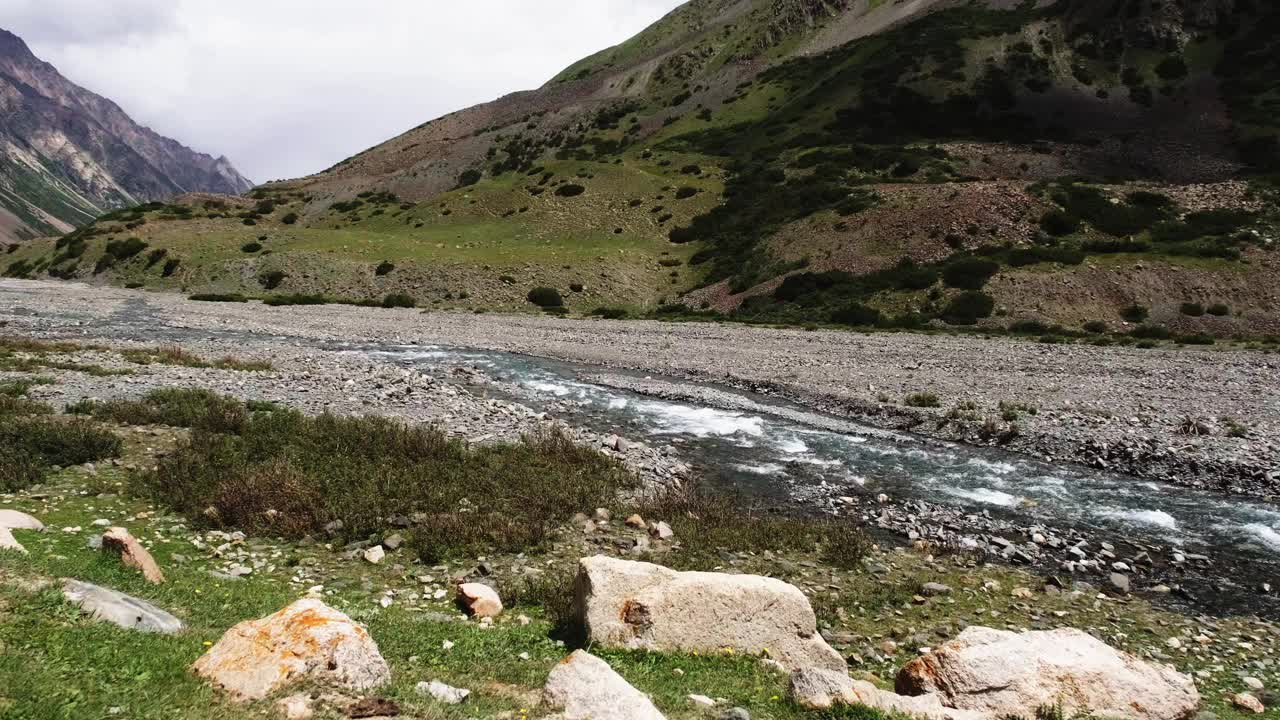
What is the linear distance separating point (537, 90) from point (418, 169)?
74.4 metres

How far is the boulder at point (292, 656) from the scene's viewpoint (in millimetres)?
5820

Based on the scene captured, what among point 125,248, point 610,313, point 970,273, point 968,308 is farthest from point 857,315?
point 125,248

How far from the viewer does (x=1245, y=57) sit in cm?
9738

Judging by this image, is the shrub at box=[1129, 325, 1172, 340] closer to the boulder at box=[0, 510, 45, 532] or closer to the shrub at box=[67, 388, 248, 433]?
the shrub at box=[67, 388, 248, 433]

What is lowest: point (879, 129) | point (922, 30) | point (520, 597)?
point (520, 597)

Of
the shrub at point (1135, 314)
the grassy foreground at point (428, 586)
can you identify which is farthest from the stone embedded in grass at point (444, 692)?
the shrub at point (1135, 314)

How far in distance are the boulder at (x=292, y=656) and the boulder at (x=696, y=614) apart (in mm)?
2841

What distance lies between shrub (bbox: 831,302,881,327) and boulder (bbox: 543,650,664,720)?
4477 centimetres

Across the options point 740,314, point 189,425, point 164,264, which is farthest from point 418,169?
point 189,425

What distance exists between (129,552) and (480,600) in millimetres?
4683

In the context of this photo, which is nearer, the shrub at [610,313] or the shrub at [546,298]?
the shrub at [610,313]

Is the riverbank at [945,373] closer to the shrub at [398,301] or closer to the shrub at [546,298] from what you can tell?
the shrub at [546,298]

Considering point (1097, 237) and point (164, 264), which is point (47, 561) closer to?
point (1097, 237)

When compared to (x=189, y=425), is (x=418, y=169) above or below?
above
